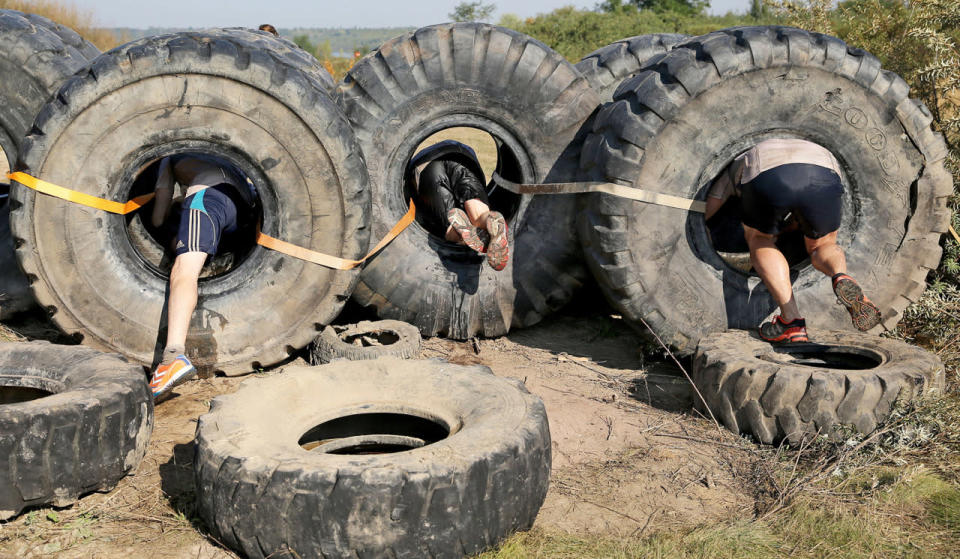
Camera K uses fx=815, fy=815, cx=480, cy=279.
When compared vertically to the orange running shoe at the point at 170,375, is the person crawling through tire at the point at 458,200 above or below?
above

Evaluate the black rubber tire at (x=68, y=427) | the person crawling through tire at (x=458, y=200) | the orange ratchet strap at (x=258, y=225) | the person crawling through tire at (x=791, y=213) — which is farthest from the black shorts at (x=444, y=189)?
the black rubber tire at (x=68, y=427)

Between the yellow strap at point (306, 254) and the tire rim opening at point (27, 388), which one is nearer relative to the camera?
the tire rim opening at point (27, 388)

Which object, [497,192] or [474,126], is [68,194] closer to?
[474,126]

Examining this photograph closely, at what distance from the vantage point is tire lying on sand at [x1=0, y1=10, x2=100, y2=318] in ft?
15.9

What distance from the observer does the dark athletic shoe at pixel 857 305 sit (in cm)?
428

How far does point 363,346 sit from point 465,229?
947mm

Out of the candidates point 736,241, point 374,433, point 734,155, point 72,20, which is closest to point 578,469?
point 374,433

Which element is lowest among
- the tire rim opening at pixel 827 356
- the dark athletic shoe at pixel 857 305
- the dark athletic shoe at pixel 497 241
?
the tire rim opening at pixel 827 356

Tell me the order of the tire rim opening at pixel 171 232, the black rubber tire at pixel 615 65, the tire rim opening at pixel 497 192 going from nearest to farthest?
1. the tire rim opening at pixel 171 232
2. the tire rim opening at pixel 497 192
3. the black rubber tire at pixel 615 65

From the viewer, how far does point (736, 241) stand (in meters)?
5.71

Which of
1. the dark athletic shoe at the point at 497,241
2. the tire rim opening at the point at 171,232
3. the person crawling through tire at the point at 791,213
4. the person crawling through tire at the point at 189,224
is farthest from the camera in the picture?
the tire rim opening at the point at 171,232

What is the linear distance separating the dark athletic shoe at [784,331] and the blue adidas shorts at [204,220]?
2993 millimetres

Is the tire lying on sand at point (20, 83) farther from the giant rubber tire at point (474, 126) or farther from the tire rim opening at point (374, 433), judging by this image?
the tire rim opening at point (374, 433)

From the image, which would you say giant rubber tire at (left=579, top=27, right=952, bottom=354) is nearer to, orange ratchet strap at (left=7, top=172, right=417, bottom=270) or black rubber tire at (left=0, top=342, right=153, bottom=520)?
orange ratchet strap at (left=7, top=172, right=417, bottom=270)
